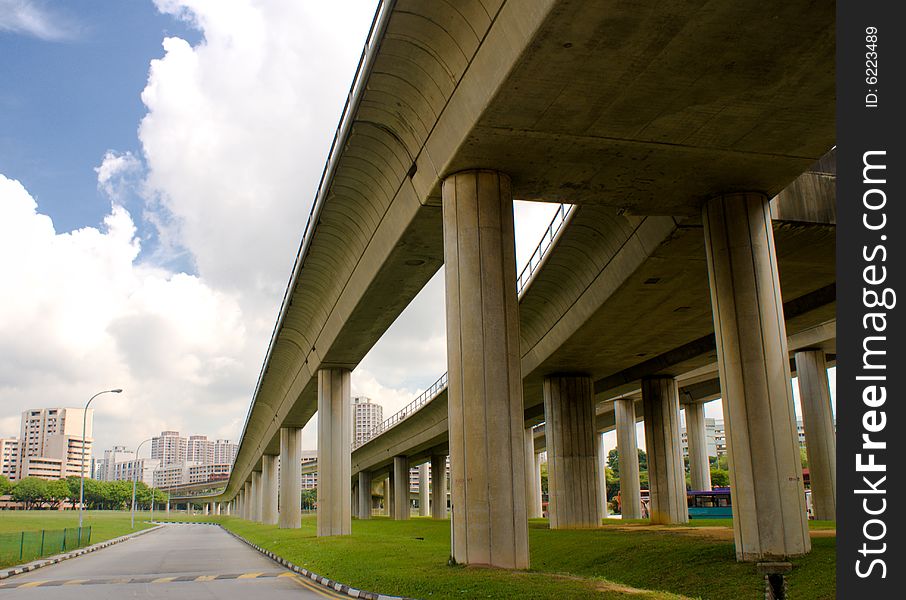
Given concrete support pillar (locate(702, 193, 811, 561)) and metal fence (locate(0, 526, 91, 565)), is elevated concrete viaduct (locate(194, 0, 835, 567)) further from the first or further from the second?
metal fence (locate(0, 526, 91, 565))

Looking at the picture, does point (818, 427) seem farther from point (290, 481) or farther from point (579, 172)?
point (290, 481)

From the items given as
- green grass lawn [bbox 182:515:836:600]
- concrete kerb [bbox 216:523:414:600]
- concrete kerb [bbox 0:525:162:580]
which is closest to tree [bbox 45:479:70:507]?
concrete kerb [bbox 0:525:162:580]

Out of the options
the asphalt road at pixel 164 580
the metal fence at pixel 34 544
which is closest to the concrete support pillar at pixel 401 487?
the metal fence at pixel 34 544

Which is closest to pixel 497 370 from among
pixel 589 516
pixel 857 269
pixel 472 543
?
pixel 472 543

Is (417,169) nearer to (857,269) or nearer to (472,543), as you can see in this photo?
(472,543)

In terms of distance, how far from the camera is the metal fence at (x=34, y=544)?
26505 mm

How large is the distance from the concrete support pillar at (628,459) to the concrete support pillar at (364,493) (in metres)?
47.4

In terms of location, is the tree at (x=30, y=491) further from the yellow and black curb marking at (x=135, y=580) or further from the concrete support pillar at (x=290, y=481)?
the yellow and black curb marking at (x=135, y=580)

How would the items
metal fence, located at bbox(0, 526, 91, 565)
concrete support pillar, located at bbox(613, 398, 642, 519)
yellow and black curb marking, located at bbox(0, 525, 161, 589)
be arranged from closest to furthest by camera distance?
yellow and black curb marking, located at bbox(0, 525, 161, 589) < metal fence, located at bbox(0, 526, 91, 565) < concrete support pillar, located at bbox(613, 398, 642, 519)

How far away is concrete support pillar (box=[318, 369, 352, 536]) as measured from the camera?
3575cm

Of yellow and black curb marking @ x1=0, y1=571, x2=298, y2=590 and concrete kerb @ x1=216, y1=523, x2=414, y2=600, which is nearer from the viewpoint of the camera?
concrete kerb @ x1=216, y1=523, x2=414, y2=600

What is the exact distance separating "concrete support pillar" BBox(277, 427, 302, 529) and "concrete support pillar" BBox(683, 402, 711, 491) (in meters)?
27.8

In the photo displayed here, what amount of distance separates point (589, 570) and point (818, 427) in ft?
69.0

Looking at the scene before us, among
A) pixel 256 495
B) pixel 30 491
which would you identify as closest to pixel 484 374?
pixel 256 495
